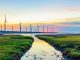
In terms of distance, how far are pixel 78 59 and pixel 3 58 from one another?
1178 centimetres

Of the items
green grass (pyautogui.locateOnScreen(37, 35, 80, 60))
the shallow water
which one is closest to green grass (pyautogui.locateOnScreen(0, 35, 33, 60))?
the shallow water

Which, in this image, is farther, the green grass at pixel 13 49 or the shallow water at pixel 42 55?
the shallow water at pixel 42 55

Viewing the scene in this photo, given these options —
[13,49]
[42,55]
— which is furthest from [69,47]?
[13,49]

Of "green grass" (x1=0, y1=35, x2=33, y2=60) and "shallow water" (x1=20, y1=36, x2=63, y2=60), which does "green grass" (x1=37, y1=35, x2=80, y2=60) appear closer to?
"shallow water" (x1=20, y1=36, x2=63, y2=60)

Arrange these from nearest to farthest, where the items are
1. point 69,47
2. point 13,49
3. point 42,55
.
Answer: point 42,55
point 13,49
point 69,47

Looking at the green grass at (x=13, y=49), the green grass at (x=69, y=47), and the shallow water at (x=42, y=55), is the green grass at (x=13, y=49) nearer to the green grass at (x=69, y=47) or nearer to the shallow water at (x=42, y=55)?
the shallow water at (x=42, y=55)

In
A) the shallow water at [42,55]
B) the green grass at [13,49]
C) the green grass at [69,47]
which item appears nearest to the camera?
the green grass at [13,49]

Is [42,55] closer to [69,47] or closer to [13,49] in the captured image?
[13,49]

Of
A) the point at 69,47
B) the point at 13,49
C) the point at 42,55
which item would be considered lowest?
the point at 42,55

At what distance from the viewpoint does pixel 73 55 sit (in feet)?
129

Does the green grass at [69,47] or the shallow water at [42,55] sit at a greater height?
the green grass at [69,47]

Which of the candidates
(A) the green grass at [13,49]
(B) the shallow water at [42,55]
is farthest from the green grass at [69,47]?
(A) the green grass at [13,49]

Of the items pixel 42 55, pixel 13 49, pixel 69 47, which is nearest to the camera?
pixel 42 55

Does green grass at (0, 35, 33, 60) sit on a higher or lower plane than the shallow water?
higher
